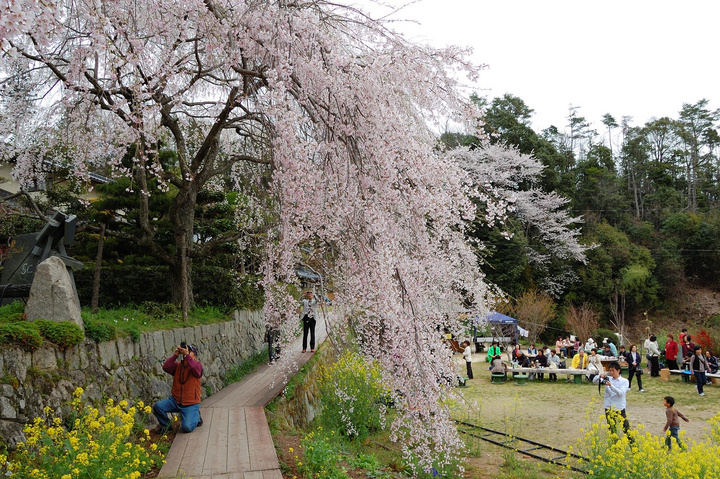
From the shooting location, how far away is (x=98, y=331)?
16.6ft

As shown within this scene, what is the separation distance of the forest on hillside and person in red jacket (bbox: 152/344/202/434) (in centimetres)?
1744

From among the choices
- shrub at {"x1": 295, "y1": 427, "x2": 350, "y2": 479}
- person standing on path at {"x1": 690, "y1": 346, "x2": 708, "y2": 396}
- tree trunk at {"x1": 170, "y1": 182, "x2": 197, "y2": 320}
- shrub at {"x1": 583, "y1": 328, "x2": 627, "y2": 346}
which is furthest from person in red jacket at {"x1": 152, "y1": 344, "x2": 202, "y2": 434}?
shrub at {"x1": 583, "y1": 328, "x2": 627, "y2": 346}

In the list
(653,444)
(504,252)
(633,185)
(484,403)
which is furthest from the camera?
(633,185)

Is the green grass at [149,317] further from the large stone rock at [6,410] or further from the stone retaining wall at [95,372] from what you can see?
the large stone rock at [6,410]

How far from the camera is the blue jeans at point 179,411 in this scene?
17.0ft

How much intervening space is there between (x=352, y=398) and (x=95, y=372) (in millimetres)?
4013

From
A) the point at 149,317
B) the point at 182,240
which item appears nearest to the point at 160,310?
the point at 149,317

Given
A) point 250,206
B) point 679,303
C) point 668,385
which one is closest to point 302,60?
point 250,206

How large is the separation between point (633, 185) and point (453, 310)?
117ft

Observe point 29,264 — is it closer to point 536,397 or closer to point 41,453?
point 41,453

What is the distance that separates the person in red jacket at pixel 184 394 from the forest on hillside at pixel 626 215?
17.4 m

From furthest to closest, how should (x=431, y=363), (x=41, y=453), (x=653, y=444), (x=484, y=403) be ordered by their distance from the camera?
(x=484, y=403) → (x=653, y=444) → (x=431, y=363) → (x=41, y=453)

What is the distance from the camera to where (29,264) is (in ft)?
20.0

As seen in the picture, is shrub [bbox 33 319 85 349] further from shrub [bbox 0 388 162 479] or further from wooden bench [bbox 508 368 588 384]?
wooden bench [bbox 508 368 588 384]
